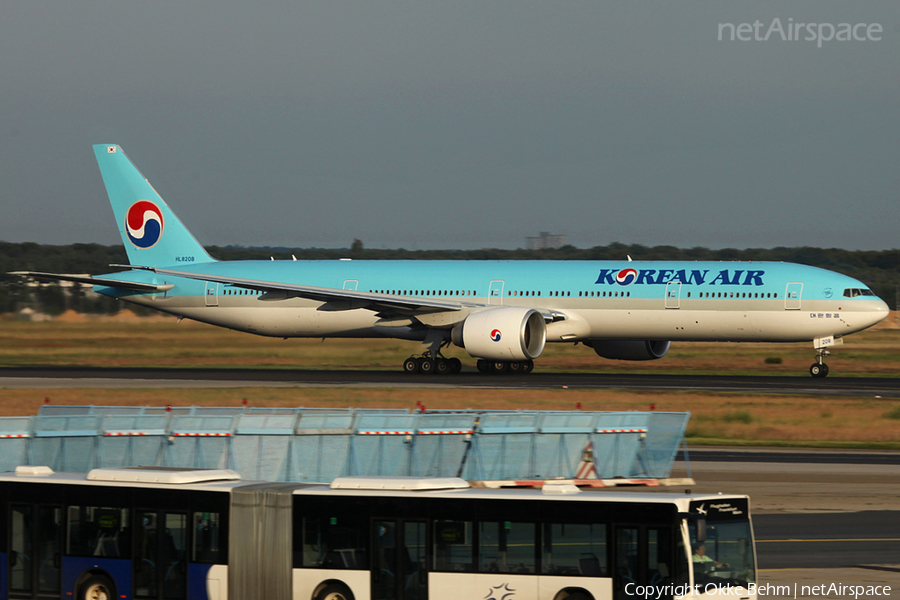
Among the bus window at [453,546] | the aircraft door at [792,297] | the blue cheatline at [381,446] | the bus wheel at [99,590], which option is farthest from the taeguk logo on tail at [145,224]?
the bus window at [453,546]

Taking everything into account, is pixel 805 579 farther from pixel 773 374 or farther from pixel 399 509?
pixel 773 374

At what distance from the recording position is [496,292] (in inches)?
1817

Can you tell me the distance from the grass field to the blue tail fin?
4.83m

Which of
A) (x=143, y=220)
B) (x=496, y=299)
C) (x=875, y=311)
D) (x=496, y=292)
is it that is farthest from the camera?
(x=143, y=220)

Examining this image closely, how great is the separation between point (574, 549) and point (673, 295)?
31450mm

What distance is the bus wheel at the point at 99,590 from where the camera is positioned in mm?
14047

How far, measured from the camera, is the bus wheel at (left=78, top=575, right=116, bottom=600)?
14047mm

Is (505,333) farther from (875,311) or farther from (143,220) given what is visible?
(143,220)

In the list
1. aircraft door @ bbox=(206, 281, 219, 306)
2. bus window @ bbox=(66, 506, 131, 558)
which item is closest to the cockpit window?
aircraft door @ bbox=(206, 281, 219, 306)

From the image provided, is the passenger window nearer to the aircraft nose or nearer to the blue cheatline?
the blue cheatline

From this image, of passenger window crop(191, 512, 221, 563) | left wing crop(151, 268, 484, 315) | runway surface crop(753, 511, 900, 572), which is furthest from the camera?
left wing crop(151, 268, 484, 315)

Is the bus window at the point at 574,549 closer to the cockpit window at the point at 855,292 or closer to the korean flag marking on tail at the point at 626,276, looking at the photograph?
the korean flag marking on tail at the point at 626,276

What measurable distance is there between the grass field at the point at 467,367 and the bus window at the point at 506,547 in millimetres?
18165

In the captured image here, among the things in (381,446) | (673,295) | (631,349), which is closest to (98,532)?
(381,446)
